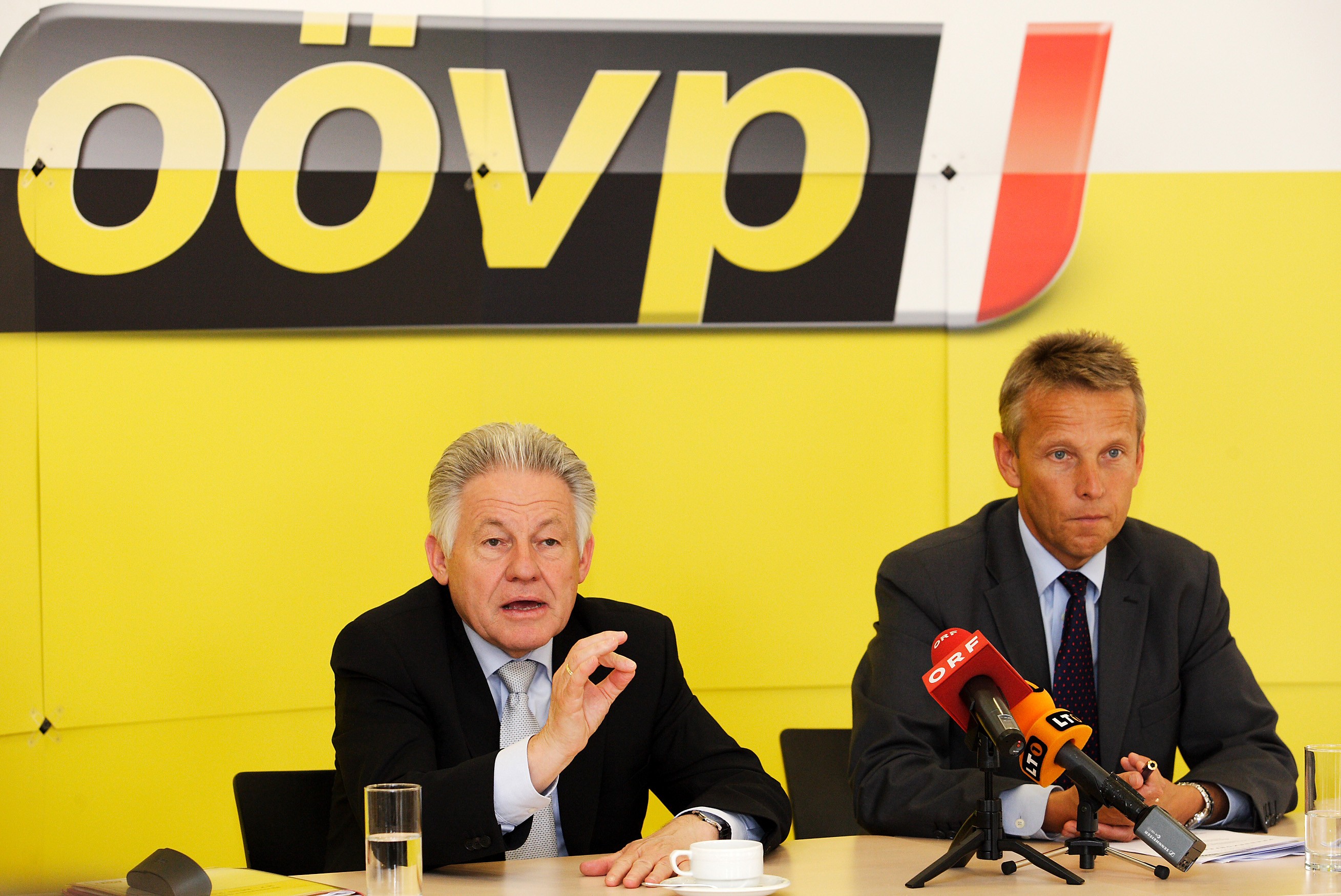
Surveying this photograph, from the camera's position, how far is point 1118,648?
273cm

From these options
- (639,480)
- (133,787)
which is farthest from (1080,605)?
(133,787)

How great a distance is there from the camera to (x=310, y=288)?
12.4 ft

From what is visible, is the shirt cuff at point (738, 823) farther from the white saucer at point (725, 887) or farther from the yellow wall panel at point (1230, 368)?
the yellow wall panel at point (1230, 368)

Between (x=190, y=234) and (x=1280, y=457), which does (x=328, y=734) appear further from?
(x=1280, y=457)

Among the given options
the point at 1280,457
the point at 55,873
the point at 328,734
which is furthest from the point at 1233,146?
the point at 55,873

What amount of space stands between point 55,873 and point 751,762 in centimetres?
211

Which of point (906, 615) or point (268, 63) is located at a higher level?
point (268, 63)

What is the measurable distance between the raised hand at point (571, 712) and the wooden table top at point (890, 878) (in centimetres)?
16

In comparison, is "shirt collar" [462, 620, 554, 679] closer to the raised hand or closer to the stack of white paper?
the raised hand

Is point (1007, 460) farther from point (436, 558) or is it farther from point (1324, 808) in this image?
point (436, 558)

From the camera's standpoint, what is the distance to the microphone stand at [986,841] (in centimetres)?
195

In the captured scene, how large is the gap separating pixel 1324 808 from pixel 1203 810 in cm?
33

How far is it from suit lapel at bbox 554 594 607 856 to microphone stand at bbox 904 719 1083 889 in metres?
0.68

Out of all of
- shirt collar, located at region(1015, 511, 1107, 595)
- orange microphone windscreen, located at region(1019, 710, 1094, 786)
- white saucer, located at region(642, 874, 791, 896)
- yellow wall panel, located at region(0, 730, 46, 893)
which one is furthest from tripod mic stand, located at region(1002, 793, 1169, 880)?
yellow wall panel, located at region(0, 730, 46, 893)
